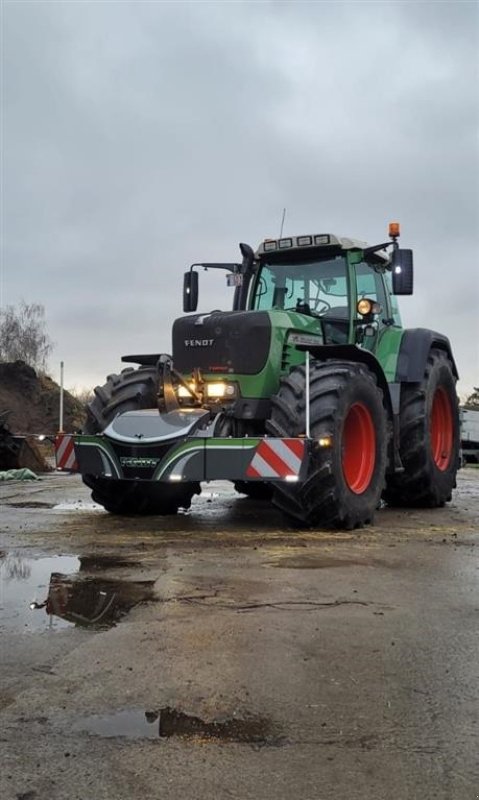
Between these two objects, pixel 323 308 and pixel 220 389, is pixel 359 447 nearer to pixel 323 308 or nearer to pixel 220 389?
pixel 220 389

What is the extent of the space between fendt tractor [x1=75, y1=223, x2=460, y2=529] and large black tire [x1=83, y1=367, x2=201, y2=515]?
15 mm

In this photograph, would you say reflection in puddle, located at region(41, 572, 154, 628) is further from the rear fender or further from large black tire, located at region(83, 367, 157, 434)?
the rear fender

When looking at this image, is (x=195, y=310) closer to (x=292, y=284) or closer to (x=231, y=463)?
→ (x=292, y=284)

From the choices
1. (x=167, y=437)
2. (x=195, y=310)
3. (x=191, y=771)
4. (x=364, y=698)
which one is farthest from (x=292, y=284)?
(x=191, y=771)

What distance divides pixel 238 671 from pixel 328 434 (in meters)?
3.62

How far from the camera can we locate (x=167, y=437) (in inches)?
272

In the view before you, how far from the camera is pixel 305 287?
29.0 feet

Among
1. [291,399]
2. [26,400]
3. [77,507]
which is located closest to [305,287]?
[291,399]

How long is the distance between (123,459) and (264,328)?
74.9 inches

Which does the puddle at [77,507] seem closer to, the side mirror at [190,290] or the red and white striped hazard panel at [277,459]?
the side mirror at [190,290]

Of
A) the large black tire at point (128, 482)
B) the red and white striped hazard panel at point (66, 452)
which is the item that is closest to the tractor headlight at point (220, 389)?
the large black tire at point (128, 482)

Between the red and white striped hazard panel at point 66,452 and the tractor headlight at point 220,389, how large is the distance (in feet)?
4.82

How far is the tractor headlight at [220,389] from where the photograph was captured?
7652 millimetres

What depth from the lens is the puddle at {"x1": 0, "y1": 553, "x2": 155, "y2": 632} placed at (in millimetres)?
4102
